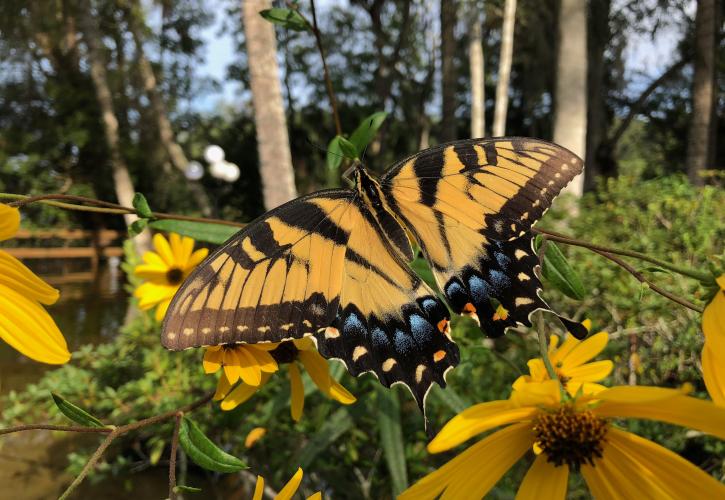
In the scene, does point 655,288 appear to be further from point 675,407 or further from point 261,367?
point 261,367

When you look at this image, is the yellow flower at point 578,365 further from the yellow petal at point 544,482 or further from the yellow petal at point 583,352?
the yellow petal at point 544,482

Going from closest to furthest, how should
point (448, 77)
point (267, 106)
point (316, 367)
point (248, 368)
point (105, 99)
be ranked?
1. point (248, 368)
2. point (316, 367)
3. point (267, 106)
4. point (105, 99)
5. point (448, 77)

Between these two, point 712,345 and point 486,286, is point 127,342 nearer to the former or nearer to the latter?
point 486,286

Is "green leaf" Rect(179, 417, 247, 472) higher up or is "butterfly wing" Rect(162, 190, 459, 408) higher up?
"butterfly wing" Rect(162, 190, 459, 408)

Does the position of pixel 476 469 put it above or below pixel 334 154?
below

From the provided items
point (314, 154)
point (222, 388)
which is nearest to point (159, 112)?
point (314, 154)

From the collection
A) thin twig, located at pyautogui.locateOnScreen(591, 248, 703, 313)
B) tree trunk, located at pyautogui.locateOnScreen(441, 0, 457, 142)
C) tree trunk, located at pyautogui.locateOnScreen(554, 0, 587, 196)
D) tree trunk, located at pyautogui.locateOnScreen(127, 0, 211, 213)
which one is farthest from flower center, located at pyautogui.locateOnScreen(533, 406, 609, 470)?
tree trunk, located at pyautogui.locateOnScreen(441, 0, 457, 142)

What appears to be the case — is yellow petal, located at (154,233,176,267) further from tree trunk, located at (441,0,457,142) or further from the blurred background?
tree trunk, located at (441,0,457,142)

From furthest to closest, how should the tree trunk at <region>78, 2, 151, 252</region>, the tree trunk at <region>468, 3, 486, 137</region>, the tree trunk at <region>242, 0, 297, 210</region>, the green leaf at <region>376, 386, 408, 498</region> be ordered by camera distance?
the tree trunk at <region>78, 2, 151, 252</region>
the tree trunk at <region>468, 3, 486, 137</region>
the tree trunk at <region>242, 0, 297, 210</region>
the green leaf at <region>376, 386, 408, 498</region>
